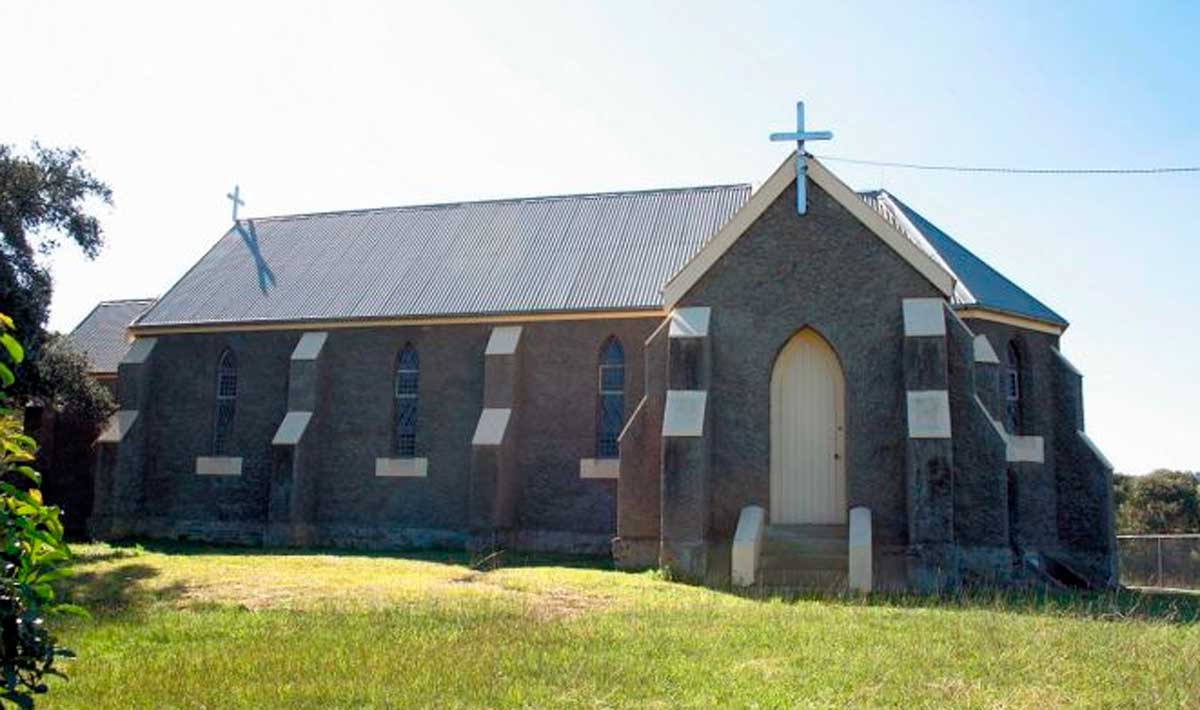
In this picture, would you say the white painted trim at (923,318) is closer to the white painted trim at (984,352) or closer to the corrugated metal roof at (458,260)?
the white painted trim at (984,352)

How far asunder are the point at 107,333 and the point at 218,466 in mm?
11181

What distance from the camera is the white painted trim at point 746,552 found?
1912 centimetres

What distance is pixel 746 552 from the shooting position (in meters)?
19.2

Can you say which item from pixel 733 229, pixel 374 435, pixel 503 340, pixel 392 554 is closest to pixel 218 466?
pixel 374 435

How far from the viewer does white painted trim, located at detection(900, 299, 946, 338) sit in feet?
64.9

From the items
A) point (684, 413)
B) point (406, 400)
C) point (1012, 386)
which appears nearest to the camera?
point (684, 413)

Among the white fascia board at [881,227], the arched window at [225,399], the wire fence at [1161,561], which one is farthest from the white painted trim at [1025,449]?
the arched window at [225,399]

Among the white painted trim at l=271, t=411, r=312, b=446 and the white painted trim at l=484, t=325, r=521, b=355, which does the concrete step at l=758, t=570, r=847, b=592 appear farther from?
the white painted trim at l=271, t=411, r=312, b=446

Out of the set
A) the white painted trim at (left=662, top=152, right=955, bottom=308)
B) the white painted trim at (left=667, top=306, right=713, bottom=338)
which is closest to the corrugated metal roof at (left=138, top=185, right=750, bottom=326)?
the white painted trim at (left=662, top=152, right=955, bottom=308)

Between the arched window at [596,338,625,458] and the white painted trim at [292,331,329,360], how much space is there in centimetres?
742

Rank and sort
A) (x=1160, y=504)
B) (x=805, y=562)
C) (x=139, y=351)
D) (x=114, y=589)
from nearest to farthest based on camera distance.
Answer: (x=114, y=589)
(x=805, y=562)
(x=139, y=351)
(x=1160, y=504)

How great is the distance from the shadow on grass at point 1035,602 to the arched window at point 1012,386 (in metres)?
5.40

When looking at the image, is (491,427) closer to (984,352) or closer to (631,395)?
(631,395)

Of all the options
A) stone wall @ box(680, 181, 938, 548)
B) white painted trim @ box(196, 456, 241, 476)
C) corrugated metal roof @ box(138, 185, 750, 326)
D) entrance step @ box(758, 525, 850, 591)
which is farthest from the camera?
white painted trim @ box(196, 456, 241, 476)
